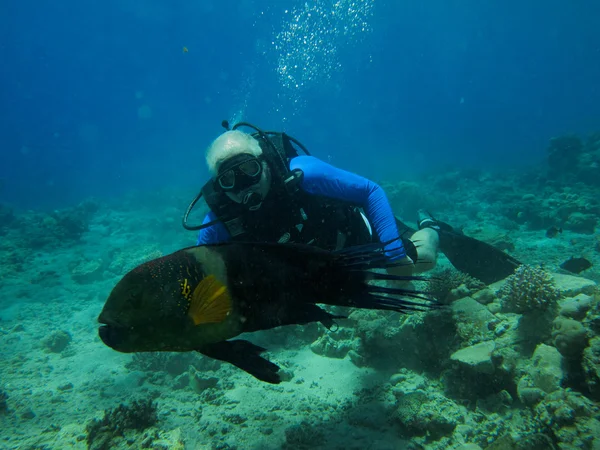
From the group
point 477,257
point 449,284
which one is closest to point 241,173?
point 449,284

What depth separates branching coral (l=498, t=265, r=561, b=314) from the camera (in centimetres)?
374

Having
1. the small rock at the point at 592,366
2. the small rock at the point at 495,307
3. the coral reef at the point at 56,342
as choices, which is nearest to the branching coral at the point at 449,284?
the small rock at the point at 495,307

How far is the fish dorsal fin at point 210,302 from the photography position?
1019mm

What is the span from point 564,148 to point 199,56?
291 feet

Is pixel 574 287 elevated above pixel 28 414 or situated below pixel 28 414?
above

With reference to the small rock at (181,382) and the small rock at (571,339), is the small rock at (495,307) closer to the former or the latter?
the small rock at (571,339)

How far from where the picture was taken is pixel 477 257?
5496 mm

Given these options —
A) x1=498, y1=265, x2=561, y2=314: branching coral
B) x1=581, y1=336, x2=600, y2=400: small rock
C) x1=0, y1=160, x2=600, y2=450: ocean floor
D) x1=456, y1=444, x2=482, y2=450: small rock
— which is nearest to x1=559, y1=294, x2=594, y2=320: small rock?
x1=0, y1=160, x2=600, y2=450: ocean floor

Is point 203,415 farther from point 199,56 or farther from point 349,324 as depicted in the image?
point 199,56

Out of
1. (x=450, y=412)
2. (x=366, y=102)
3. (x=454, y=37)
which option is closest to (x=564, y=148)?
(x=450, y=412)

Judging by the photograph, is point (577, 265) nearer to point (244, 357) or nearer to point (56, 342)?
point (244, 357)

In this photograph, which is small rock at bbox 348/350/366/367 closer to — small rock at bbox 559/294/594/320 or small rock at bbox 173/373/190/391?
small rock at bbox 559/294/594/320

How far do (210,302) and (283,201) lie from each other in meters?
2.58

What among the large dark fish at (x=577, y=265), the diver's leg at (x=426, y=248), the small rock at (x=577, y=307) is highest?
the diver's leg at (x=426, y=248)
